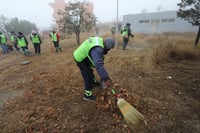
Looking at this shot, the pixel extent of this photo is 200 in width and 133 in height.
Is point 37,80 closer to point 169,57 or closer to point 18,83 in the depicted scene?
point 18,83

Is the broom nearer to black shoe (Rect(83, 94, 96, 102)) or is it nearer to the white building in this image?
black shoe (Rect(83, 94, 96, 102))

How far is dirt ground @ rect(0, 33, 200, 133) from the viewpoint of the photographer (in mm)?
2252

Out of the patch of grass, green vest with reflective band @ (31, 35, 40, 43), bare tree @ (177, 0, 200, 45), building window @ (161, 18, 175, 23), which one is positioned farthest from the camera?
building window @ (161, 18, 175, 23)

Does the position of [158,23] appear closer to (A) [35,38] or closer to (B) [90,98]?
(A) [35,38]

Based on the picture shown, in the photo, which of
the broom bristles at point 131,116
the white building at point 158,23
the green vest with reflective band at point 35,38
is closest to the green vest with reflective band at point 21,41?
the green vest with reflective band at point 35,38

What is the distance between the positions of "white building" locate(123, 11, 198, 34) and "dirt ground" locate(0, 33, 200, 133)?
17.0 meters

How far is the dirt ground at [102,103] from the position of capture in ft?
7.39

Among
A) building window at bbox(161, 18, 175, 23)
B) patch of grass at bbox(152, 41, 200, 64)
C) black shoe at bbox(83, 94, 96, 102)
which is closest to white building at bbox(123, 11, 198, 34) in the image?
building window at bbox(161, 18, 175, 23)

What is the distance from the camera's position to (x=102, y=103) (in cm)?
275

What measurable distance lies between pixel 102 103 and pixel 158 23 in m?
21.1

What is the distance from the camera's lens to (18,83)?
13.7 feet

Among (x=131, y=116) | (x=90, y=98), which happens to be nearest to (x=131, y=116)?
(x=131, y=116)

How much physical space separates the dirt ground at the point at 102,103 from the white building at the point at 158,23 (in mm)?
16965

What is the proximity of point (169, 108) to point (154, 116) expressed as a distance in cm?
43
